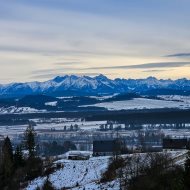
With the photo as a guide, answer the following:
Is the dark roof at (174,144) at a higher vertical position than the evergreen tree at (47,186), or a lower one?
higher

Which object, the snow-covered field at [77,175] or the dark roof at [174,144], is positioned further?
the dark roof at [174,144]

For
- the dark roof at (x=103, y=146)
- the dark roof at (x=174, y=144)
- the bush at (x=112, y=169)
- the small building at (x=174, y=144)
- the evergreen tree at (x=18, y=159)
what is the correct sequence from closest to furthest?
the bush at (x=112, y=169) → the evergreen tree at (x=18, y=159) → the small building at (x=174, y=144) → the dark roof at (x=174, y=144) → the dark roof at (x=103, y=146)

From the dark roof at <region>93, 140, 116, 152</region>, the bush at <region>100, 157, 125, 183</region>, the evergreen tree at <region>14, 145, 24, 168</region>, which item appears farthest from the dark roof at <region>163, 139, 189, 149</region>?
the evergreen tree at <region>14, 145, 24, 168</region>

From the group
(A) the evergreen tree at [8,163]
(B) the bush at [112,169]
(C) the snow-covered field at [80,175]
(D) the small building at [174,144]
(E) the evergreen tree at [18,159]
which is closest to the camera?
(B) the bush at [112,169]

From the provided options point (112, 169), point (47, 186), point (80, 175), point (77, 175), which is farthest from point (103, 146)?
point (47, 186)

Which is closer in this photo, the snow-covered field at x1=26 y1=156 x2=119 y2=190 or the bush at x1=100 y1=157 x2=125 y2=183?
the bush at x1=100 y1=157 x2=125 y2=183

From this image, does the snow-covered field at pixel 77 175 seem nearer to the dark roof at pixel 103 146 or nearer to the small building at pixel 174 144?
the small building at pixel 174 144

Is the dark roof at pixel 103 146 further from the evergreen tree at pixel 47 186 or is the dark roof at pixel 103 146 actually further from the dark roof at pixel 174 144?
the evergreen tree at pixel 47 186

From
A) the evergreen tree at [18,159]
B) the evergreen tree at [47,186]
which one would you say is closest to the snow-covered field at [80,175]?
the evergreen tree at [47,186]

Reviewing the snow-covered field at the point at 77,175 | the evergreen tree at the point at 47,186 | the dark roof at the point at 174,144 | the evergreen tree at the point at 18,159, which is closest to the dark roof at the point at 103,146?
the dark roof at the point at 174,144

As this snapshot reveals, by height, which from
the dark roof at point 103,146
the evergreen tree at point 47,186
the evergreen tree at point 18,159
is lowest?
the dark roof at point 103,146

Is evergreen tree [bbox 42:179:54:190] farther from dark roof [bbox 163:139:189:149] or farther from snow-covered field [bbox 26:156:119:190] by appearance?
dark roof [bbox 163:139:189:149]

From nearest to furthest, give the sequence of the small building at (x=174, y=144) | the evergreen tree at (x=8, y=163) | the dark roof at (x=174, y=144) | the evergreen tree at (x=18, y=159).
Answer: the evergreen tree at (x=8, y=163) → the evergreen tree at (x=18, y=159) → the small building at (x=174, y=144) → the dark roof at (x=174, y=144)

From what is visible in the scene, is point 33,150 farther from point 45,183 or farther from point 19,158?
point 45,183
